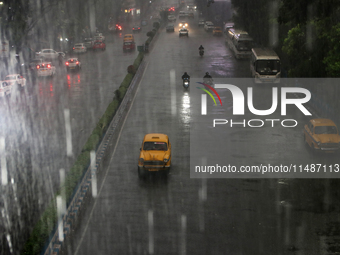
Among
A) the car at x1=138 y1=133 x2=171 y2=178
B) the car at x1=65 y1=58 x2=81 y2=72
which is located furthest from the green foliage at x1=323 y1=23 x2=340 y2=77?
the car at x1=65 y1=58 x2=81 y2=72

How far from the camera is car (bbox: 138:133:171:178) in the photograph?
795 inches

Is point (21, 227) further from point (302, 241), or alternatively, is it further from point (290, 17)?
point (290, 17)

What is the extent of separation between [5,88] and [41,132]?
38.0 feet

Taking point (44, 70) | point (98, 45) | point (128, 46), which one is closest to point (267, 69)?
point (44, 70)

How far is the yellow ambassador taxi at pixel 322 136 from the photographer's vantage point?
22422 millimetres

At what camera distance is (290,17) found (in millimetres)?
25125

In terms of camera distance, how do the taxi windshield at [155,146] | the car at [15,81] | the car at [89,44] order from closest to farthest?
the taxi windshield at [155,146]
the car at [15,81]
the car at [89,44]

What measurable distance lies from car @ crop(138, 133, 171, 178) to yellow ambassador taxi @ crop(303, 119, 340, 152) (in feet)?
25.4

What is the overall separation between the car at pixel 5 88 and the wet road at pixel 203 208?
45.5 feet

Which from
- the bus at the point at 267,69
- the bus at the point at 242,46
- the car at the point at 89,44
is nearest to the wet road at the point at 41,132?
the bus at the point at 267,69

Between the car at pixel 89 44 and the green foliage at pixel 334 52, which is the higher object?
the green foliage at pixel 334 52

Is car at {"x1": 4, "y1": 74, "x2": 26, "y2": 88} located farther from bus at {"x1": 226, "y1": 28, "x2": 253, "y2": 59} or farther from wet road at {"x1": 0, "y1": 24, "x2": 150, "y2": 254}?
bus at {"x1": 226, "y1": 28, "x2": 253, "y2": 59}

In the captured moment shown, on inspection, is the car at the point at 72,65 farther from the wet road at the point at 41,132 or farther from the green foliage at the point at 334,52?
the green foliage at the point at 334,52

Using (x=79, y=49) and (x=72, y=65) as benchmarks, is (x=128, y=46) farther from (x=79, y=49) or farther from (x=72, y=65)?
(x=72, y=65)
